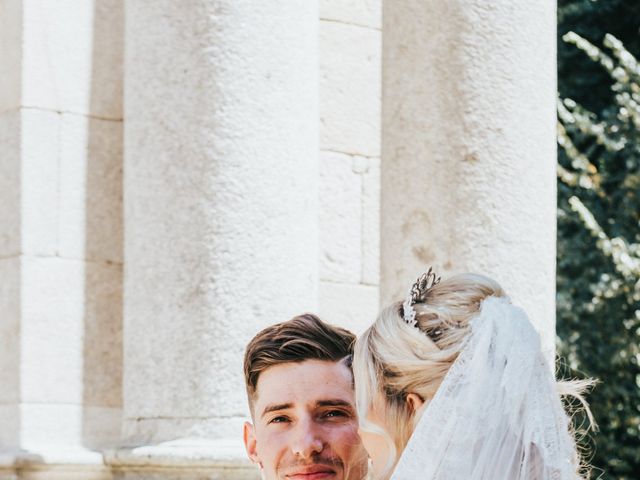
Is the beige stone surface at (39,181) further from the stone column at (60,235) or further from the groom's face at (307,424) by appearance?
the groom's face at (307,424)

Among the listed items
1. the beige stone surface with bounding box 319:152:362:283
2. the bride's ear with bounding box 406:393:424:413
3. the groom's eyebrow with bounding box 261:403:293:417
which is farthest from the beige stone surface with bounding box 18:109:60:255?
the bride's ear with bounding box 406:393:424:413

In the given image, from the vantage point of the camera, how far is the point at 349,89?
945cm

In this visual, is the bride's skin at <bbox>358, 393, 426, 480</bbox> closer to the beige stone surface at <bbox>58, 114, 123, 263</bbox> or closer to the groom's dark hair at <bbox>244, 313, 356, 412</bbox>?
the groom's dark hair at <bbox>244, 313, 356, 412</bbox>

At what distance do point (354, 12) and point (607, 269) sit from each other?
7.53m

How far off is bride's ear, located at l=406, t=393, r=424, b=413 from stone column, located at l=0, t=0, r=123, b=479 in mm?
3717

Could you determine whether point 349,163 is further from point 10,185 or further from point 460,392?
point 460,392

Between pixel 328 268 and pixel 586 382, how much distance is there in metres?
4.45

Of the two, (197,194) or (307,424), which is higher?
(197,194)

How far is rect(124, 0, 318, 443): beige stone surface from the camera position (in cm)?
764

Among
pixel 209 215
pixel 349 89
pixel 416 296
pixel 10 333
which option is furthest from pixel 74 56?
pixel 416 296

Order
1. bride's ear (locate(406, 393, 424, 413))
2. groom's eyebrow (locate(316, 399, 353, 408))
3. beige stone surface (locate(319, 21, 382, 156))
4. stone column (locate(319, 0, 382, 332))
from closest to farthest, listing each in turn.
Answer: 1. bride's ear (locate(406, 393, 424, 413))
2. groom's eyebrow (locate(316, 399, 353, 408))
3. stone column (locate(319, 0, 382, 332))
4. beige stone surface (locate(319, 21, 382, 156))

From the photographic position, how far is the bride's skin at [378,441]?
4.52 meters

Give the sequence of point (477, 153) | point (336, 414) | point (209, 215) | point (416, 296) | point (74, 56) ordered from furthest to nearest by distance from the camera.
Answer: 1. point (74, 56)
2. point (477, 153)
3. point (209, 215)
4. point (336, 414)
5. point (416, 296)

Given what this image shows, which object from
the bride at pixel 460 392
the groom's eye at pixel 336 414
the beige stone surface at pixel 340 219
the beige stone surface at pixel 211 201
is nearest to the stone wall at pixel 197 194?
the beige stone surface at pixel 211 201
